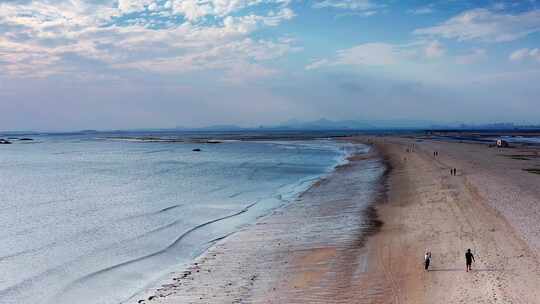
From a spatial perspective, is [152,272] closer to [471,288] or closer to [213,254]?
[213,254]

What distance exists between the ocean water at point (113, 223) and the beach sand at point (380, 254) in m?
1.97

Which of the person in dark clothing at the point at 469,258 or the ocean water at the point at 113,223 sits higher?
the person in dark clothing at the point at 469,258

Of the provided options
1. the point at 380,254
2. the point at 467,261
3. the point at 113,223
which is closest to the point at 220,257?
the point at 380,254

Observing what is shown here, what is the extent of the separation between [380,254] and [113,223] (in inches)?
646

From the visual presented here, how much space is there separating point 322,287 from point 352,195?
793 inches

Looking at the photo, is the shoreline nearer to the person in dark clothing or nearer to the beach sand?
the beach sand

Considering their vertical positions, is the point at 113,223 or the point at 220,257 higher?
the point at 220,257

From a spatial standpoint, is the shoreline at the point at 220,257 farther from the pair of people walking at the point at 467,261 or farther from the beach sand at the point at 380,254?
the pair of people walking at the point at 467,261

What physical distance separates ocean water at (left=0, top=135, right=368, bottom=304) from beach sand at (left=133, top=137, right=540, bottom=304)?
77.5 inches

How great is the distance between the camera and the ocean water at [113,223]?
55.1 feet

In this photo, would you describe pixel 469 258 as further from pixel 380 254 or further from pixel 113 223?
pixel 113 223

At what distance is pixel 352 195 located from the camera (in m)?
34.7

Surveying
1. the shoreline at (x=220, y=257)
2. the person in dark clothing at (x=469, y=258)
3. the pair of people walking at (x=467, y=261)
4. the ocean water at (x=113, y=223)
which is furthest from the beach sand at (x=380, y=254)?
the ocean water at (x=113, y=223)

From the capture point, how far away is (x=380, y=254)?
736 inches
